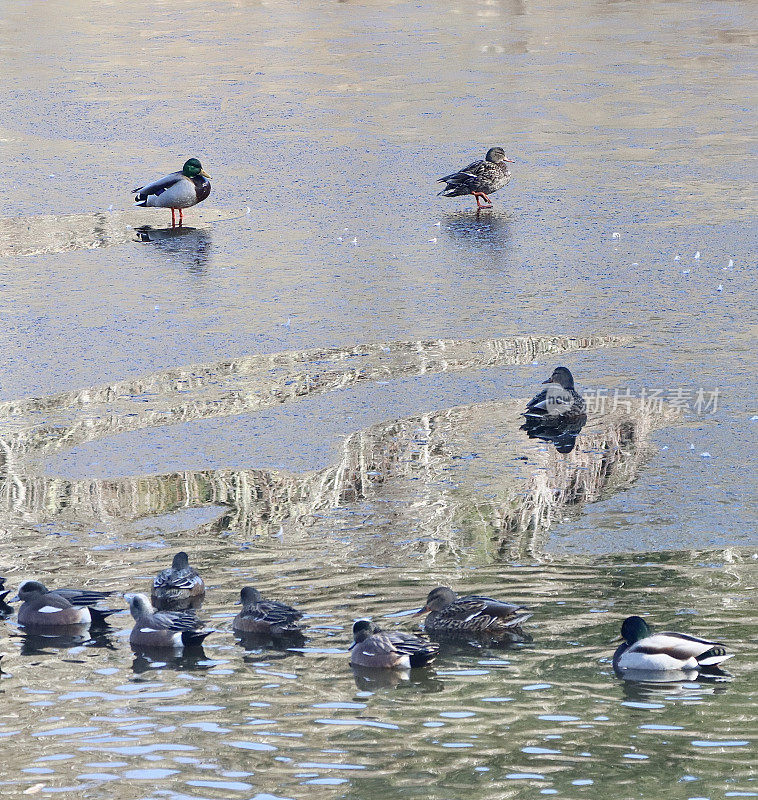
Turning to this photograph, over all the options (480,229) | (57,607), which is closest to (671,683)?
(57,607)

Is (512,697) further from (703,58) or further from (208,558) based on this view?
(703,58)

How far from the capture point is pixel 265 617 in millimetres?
6629

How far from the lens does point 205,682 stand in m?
6.46

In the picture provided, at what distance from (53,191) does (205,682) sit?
31.8 feet

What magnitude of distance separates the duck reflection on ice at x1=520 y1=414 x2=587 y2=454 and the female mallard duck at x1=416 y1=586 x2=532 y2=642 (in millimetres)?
2411

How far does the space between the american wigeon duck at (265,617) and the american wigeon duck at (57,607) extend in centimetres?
74

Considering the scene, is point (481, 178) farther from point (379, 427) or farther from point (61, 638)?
point (61, 638)

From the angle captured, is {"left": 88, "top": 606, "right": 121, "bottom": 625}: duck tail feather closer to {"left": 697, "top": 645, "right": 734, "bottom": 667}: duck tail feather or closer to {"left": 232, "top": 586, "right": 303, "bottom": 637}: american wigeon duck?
{"left": 232, "top": 586, "right": 303, "bottom": 637}: american wigeon duck

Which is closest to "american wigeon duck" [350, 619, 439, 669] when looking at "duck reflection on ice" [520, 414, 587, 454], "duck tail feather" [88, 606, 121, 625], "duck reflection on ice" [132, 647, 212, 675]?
"duck reflection on ice" [132, 647, 212, 675]

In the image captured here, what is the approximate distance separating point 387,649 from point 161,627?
43.6 inches

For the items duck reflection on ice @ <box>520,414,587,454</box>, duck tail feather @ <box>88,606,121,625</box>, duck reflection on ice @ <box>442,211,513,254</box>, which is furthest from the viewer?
duck reflection on ice @ <box>442,211,513,254</box>

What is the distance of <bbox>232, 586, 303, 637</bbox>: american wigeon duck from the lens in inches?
260

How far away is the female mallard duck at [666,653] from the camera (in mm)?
6195

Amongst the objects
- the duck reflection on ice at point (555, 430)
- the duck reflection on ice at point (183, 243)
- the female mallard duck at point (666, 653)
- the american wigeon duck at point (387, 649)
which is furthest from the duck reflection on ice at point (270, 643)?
the duck reflection on ice at point (183, 243)
